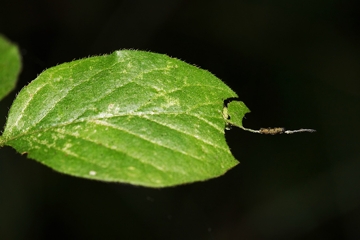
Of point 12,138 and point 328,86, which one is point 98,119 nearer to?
point 12,138

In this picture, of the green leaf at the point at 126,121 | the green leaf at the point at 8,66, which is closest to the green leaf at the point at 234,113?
the green leaf at the point at 126,121

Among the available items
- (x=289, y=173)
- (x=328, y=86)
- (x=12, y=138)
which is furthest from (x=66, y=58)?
(x=12, y=138)

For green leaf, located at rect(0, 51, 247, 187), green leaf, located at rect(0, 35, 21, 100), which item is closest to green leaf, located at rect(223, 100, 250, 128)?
green leaf, located at rect(0, 51, 247, 187)

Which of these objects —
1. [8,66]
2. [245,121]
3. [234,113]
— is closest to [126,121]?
[234,113]

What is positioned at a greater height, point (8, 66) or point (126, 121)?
point (126, 121)

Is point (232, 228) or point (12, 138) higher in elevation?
point (12, 138)

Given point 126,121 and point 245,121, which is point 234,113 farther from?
point 245,121
